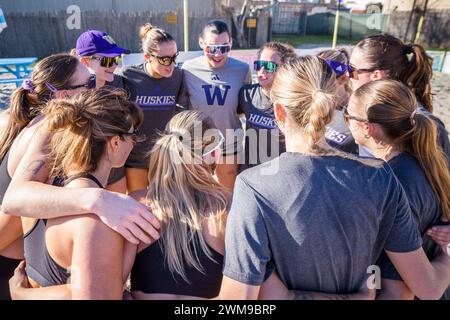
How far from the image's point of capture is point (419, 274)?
1436mm

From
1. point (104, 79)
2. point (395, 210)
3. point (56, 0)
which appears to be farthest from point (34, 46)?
point (395, 210)

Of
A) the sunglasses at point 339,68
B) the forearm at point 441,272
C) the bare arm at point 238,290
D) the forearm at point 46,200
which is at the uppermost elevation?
the sunglasses at point 339,68

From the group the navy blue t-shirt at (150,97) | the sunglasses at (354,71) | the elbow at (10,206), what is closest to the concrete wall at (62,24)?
the navy blue t-shirt at (150,97)

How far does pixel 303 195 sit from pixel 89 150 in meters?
0.98

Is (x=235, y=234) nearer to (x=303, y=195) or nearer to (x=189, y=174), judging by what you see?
(x=303, y=195)

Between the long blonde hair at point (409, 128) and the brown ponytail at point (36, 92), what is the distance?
6.09 feet

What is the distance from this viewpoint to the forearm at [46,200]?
1.39m

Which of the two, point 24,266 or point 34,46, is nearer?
point 24,266

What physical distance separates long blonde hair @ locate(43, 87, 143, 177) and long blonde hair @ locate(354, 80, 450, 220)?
48.7 inches

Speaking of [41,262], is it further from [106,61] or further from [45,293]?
[106,61]

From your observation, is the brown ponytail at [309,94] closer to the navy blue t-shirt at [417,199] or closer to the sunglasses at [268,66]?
the navy blue t-shirt at [417,199]

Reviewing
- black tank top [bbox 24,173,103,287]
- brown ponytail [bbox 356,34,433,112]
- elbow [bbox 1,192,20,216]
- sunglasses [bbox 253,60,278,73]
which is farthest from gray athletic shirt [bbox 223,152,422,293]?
sunglasses [bbox 253,60,278,73]

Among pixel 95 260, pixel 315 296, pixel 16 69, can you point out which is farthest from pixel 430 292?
pixel 16 69
